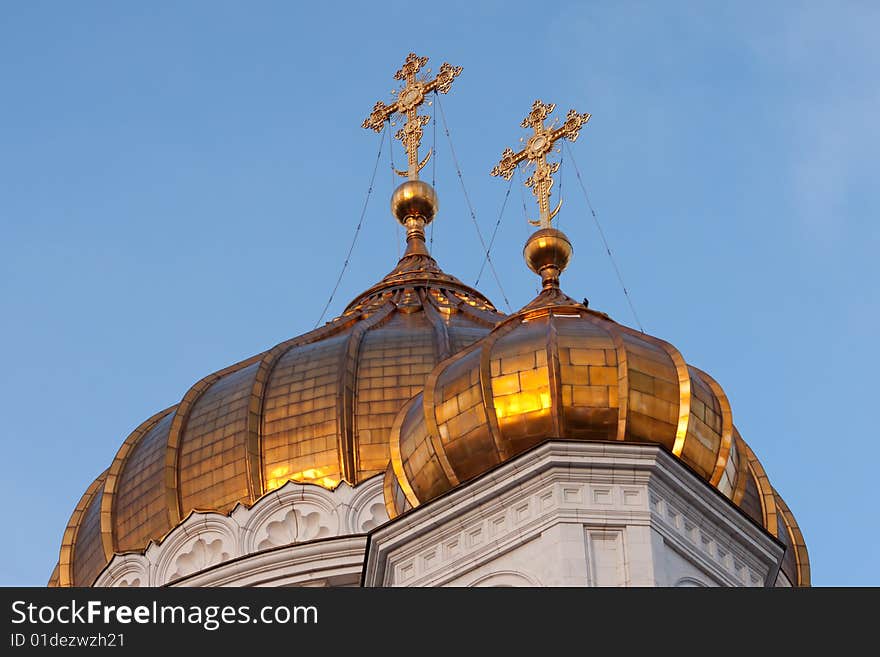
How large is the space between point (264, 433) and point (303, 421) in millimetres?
466

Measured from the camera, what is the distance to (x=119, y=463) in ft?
93.9

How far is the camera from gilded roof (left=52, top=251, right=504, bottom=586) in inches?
1067

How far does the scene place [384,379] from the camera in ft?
91.6

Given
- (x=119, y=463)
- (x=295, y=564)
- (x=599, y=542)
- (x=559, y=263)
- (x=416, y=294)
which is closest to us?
(x=599, y=542)

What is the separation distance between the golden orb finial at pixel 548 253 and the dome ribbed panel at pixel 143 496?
5.73 m

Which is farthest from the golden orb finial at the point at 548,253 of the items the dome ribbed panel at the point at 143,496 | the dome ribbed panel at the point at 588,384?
the dome ribbed panel at the point at 143,496

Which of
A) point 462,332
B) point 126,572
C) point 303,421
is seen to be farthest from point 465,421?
point 462,332

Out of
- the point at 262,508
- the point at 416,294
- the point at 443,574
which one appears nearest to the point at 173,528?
the point at 262,508

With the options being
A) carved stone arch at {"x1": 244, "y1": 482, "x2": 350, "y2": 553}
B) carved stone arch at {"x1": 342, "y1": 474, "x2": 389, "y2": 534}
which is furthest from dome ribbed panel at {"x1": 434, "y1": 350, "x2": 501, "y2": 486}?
carved stone arch at {"x1": 244, "y1": 482, "x2": 350, "y2": 553}
